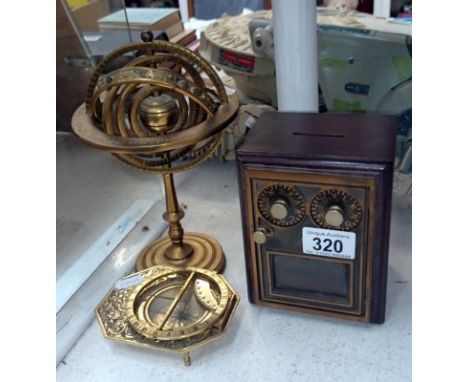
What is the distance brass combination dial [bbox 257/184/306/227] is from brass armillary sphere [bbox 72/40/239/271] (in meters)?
0.11

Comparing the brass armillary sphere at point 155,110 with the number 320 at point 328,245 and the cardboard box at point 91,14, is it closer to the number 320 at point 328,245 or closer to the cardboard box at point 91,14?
the number 320 at point 328,245

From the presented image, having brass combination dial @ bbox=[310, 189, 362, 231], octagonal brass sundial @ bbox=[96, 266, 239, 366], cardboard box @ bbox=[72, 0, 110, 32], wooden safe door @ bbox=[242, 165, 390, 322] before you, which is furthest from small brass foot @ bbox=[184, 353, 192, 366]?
cardboard box @ bbox=[72, 0, 110, 32]

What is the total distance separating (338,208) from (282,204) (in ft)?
0.23

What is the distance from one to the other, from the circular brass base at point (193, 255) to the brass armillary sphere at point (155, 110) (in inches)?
3.4

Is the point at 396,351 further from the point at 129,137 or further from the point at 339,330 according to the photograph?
the point at 129,137

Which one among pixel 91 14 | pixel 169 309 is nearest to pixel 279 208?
pixel 169 309

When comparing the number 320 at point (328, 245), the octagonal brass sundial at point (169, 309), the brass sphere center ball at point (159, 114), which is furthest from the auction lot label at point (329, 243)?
the brass sphere center ball at point (159, 114)

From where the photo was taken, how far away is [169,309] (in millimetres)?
672

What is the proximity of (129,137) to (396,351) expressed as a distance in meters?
0.45

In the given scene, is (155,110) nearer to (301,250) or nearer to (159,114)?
(159,114)

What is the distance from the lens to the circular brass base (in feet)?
2.66

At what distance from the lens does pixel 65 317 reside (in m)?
0.76

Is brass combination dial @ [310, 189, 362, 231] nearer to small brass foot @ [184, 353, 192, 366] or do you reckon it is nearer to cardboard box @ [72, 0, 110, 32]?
small brass foot @ [184, 353, 192, 366]

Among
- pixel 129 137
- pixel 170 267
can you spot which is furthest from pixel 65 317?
pixel 129 137
